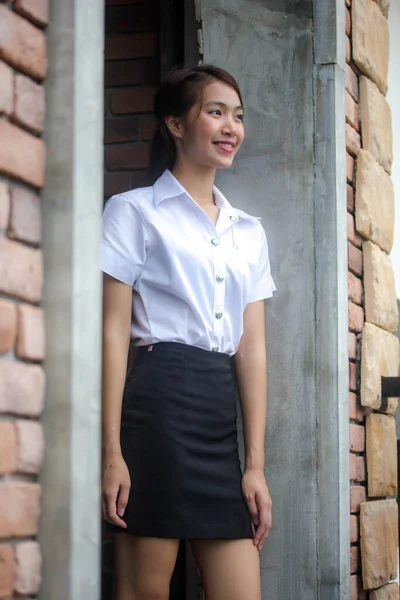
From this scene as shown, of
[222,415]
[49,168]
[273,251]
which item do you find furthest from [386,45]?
[49,168]

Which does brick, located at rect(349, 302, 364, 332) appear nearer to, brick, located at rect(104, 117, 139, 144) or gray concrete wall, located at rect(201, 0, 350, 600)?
gray concrete wall, located at rect(201, 0, 350, 600)

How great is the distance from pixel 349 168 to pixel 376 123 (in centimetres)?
39

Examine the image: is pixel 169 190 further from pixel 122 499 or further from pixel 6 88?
pixel 6 88

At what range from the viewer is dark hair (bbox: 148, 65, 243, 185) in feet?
9.01

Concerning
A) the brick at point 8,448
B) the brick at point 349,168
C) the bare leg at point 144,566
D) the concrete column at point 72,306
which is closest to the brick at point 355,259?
the brick at point 349,168

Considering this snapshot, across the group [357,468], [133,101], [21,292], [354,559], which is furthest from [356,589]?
[21,292]

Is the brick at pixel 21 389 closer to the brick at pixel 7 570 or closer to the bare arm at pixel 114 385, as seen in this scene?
the brick at pixel 7 570

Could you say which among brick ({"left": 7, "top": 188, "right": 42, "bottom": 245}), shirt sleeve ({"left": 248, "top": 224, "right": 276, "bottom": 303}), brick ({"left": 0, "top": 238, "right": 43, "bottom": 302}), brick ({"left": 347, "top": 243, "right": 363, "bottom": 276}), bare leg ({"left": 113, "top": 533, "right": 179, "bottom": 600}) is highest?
brick ({"left": 347, "top": 243, "right": 363, "bottom": 276})

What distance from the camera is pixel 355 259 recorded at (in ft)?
11.1

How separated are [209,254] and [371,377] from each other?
1.02 metres

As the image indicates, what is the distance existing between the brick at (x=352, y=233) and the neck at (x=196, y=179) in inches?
28.6

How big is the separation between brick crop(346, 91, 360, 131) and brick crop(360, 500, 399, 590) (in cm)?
127

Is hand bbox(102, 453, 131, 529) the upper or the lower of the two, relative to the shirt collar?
lower

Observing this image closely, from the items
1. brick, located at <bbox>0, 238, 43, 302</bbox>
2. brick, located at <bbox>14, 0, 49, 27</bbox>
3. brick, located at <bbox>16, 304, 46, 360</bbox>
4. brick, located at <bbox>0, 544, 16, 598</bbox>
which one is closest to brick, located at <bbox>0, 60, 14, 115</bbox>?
brick, located at <bbox>14, 0, 49, 27</bbox>
